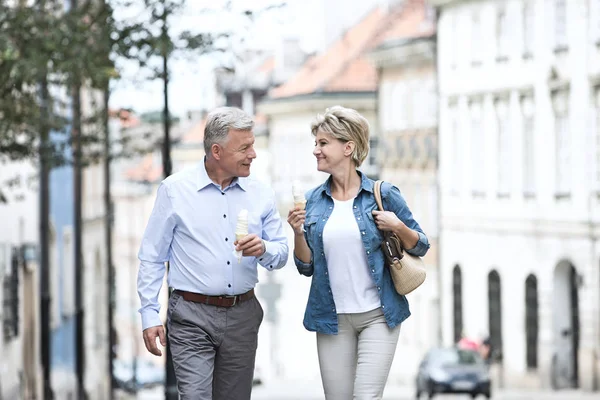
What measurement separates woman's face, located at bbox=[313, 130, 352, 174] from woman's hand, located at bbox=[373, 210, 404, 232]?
26cm

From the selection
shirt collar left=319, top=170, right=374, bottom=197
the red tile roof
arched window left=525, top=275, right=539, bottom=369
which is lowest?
arched window left=525, top=275, right=539, bottom=369

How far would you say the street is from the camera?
33412 mm

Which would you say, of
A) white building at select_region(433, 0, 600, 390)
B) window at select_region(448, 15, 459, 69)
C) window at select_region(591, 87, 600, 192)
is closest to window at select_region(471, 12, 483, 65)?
white building at select_region(433, 0, 600, 390)

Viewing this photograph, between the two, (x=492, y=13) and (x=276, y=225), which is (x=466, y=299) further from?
(x=276, y=225)

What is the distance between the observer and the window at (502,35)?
3938 centimetres

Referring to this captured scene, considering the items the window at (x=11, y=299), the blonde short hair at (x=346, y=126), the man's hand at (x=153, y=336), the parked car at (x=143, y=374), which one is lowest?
the parked car at (x=143, y=374)

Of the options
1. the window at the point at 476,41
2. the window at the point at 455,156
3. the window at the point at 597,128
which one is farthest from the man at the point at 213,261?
the window at the point at 455,156

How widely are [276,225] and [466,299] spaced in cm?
3410

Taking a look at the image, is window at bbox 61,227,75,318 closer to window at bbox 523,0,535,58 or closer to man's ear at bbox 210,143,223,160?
window at bbox 523,0,535,58

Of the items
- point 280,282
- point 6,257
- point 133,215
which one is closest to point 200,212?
point 6,257

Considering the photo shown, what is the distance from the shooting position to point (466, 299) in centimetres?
4081

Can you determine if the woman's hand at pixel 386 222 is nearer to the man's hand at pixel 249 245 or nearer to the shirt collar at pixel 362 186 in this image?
the shirt collar at pixel 362 186

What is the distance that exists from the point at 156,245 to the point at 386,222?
95 centimetres

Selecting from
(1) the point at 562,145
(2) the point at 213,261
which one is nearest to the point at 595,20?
(1) the point at 562,145
